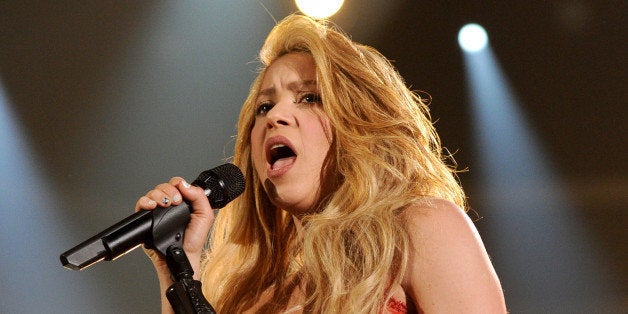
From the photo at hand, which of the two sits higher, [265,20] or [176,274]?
[265,20]

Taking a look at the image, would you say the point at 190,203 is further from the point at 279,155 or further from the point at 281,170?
the point at 279,155

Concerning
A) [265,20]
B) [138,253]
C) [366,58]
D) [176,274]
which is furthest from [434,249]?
[265,20]

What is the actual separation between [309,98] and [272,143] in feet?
0.56

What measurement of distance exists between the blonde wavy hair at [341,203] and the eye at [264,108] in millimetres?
137

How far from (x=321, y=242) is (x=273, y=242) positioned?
583mm

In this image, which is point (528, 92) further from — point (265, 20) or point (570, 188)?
point (265, 20)

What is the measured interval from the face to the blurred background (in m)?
1.74

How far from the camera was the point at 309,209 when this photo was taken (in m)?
1.92

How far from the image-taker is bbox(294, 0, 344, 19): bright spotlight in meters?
3.81

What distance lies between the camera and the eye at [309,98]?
200 cm

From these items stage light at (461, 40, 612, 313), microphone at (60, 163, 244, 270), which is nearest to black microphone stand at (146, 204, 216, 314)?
microphone at (60, 163, 244, 270)

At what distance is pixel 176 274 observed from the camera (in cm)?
130

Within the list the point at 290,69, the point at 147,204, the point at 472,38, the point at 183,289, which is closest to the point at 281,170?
the point at 290,69

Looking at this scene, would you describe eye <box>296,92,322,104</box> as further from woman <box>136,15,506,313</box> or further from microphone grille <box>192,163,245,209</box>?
microphone grille <box>192,163,245,209</box>
